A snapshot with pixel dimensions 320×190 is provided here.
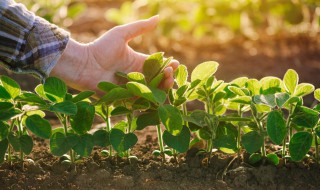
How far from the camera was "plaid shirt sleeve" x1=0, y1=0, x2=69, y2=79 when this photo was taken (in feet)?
7.81

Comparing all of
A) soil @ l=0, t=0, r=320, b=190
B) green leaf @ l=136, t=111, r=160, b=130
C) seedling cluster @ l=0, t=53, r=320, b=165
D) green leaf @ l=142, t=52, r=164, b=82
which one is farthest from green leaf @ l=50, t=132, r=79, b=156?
green leaf @ l=142, t=52, r=164, b=82

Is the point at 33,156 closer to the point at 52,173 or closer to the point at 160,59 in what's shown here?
the point at 52,173

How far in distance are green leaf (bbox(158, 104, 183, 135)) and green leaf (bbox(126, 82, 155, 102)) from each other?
0.06 meters

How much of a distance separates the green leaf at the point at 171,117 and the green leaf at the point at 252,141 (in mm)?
239

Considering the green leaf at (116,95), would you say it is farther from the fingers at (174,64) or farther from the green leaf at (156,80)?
the fingers at (174,64)

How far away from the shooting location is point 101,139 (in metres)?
2.22

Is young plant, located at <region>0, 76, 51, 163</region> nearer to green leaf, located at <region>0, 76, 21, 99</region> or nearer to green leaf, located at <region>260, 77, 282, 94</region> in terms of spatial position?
green leaf, located at <region>0, 76, 21, 99</region>

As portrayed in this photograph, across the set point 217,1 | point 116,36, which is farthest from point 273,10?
point 116,36

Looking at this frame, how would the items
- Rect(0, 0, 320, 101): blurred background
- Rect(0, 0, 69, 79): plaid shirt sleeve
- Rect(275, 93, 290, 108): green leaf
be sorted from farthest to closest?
1. Rect(0, 0, 320, 101): blurred background
2. Rect(0, 0, 69, 79): plaid shirt sleeve
3. Rect(275, 93, 290, 108): green leaf

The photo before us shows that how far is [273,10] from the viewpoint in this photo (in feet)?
15.3

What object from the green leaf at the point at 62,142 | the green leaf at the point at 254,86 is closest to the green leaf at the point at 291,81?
the green leaf at the point at 254,86

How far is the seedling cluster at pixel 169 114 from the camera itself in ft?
6.95

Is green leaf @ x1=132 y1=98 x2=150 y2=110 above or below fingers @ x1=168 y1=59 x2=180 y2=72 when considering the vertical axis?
below

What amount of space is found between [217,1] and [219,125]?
8.23 ft
